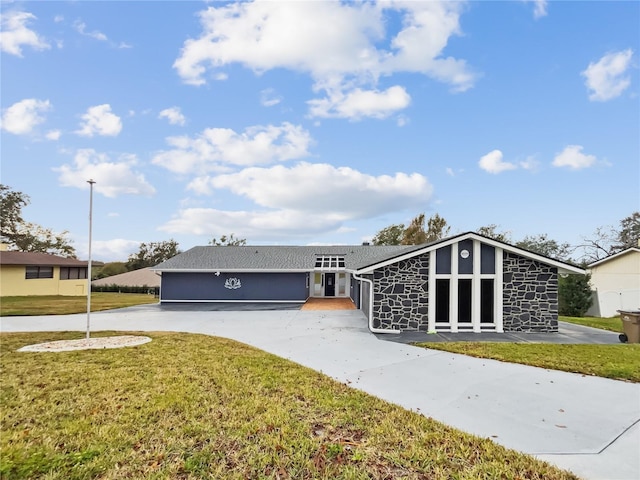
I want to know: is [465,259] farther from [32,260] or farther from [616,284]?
[32,260]

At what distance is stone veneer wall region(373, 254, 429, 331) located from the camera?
11.9 metres

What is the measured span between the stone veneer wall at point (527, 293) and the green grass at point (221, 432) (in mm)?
8323

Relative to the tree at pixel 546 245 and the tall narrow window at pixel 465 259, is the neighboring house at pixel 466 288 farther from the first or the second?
the tree at pixel 546 245

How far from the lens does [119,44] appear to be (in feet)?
39.9

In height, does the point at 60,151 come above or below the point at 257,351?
above

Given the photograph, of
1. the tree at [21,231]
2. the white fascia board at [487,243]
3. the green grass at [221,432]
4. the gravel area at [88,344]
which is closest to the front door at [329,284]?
the white fascia board at [487,243]

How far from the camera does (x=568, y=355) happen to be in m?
8.37

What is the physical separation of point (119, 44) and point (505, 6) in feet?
44.0

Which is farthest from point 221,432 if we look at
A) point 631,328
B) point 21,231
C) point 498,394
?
point 21,231

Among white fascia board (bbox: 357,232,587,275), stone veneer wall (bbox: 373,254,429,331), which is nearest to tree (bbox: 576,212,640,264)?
white fascia board (bbox: 357,232,587,275)

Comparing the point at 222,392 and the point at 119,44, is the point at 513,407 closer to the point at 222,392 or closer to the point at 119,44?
the point at 222,392

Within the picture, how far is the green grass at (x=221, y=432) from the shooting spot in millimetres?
3488

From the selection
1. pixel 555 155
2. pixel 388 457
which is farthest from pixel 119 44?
pixel 555 155

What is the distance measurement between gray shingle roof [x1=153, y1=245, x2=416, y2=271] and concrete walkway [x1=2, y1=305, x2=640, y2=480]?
35.9 feet
